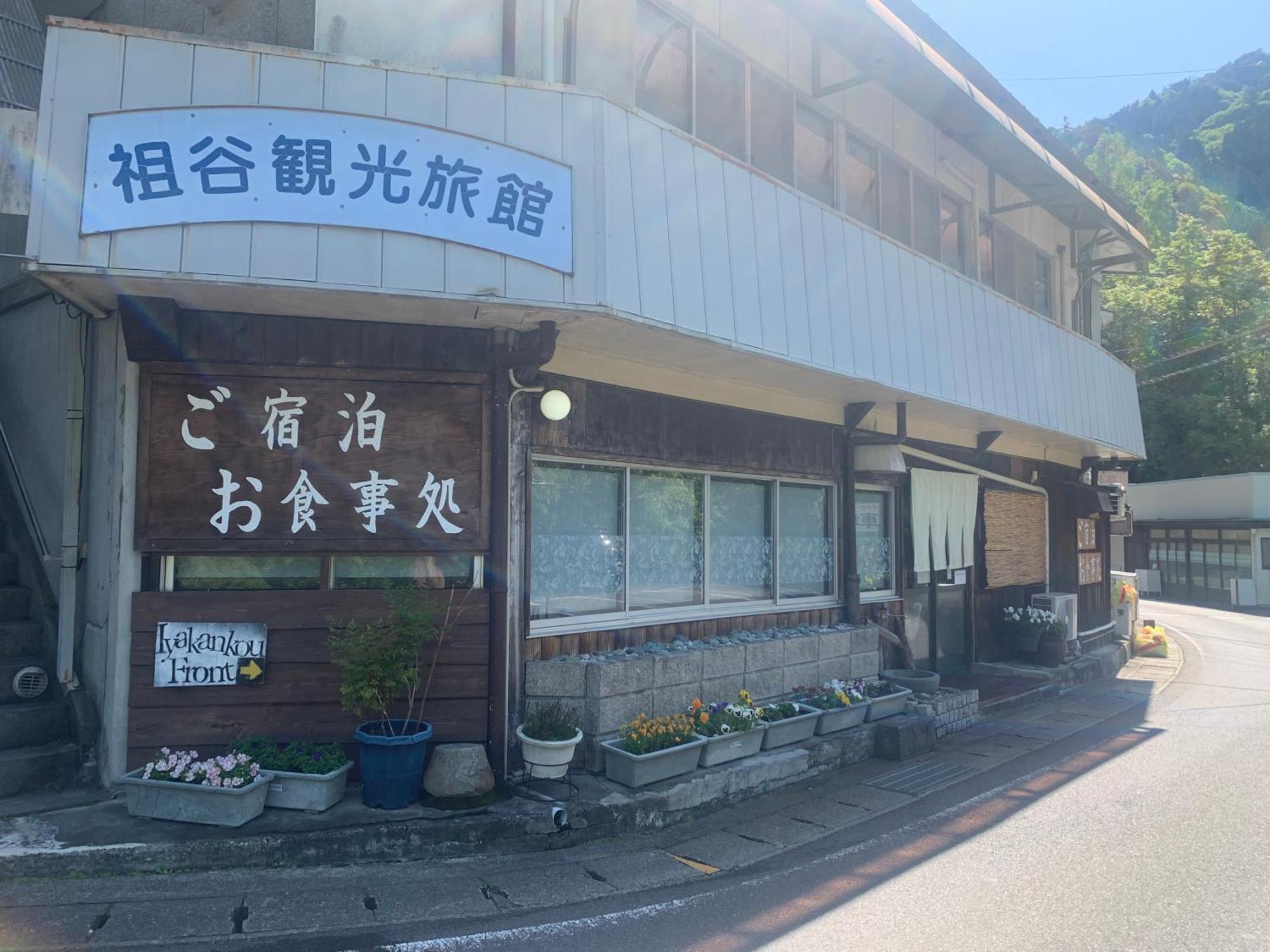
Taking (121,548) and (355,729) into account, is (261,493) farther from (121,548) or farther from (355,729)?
(355,729)

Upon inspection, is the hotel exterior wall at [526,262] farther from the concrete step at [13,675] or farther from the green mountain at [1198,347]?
the green mountain at [1198,347]

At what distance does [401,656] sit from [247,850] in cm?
141

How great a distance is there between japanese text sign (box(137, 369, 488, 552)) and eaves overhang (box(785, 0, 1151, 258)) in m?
5.71

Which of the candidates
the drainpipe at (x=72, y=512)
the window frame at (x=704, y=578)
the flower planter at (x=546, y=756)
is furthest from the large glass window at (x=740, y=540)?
the drainpipe at (x=72, y=512)

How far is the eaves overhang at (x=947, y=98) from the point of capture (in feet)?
29.3

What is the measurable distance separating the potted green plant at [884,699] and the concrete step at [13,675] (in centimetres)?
711

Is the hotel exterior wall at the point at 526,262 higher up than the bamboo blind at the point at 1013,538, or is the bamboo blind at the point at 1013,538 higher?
the hotel exterior wall at the point at 526,262

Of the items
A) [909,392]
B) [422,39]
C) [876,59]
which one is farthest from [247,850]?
[876,59]

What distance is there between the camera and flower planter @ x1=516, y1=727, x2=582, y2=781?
6.28m

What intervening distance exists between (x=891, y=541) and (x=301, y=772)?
8.16m

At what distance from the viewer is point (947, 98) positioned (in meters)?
10.8

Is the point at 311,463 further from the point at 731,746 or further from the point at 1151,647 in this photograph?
the point at 1151,647

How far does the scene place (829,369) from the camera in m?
8.19

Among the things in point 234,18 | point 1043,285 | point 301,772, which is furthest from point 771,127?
point 1043,285
